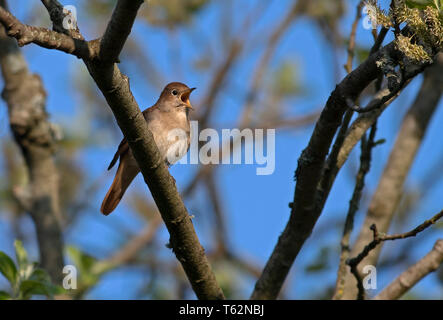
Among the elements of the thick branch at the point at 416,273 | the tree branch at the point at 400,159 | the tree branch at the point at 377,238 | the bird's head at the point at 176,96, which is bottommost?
the tree branch at the point at 377,238

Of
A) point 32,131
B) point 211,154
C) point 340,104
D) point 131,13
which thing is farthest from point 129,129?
point 211,154

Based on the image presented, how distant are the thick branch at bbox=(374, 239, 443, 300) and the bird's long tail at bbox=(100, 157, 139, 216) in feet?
8.59

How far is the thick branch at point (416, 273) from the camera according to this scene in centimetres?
405

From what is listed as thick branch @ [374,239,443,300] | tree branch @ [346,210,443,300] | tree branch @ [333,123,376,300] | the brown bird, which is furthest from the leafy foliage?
thick branch @ [374,239,443,300]

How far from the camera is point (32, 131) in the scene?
18.8 feet

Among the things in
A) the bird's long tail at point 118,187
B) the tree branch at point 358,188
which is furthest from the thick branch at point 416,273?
the bird's long tail at point 118,187

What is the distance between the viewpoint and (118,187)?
18.6 ft

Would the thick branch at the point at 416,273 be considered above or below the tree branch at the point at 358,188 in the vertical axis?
below

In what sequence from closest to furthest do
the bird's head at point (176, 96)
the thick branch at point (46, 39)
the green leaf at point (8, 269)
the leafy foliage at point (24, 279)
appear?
1. the thick branch at point (46, 39)
2. the leafy foliage at point (24, 279)
3. the green leaf at point (8, 269)
4. the bird's head at point (176, 96)

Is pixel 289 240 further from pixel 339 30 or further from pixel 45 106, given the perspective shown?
pixel 339 30

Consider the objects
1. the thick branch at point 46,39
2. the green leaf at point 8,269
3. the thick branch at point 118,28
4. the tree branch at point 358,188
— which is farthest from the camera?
the tree branch at point 358,188

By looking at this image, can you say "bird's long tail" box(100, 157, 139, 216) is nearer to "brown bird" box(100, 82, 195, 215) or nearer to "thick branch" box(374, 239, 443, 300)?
"brown bird" box(100, 82, 195, 215)

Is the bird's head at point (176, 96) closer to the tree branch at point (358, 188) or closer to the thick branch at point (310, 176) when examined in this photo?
the tree branch at point (358, 188)
